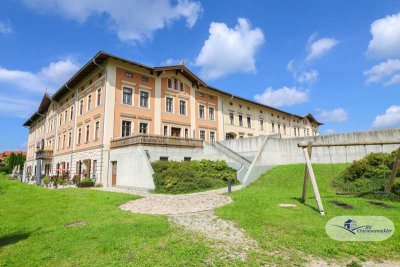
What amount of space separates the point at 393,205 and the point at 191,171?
1106 centimetres

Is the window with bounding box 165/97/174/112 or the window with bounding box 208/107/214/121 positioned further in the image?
the window with bounding box 208/107/214/121

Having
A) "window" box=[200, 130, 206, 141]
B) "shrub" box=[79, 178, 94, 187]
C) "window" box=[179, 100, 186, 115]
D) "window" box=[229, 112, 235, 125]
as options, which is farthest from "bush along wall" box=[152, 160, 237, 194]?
"window" box=[229, 112, 235, 125]

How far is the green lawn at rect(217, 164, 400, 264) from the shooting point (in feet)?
16.0

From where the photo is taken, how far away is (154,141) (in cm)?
2042

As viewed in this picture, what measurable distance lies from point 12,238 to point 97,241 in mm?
2754

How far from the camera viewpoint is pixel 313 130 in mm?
56156

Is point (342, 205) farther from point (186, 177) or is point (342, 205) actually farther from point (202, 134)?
point (202, 134)

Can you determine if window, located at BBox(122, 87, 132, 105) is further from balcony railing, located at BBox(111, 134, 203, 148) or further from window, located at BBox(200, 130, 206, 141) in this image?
window, located at BBox(200, 130, 206, 141)

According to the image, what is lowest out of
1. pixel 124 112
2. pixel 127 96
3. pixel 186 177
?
pixel 186 177

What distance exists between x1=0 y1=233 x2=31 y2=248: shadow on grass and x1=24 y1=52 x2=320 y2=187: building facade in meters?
15.4

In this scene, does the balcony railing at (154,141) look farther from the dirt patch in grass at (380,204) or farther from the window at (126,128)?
the dirt patch in grass at (380,204)

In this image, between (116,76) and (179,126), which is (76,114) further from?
(179,126)

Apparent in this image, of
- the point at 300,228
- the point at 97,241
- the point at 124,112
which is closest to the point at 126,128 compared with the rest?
the point at 124,112

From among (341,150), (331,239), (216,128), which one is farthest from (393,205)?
(216,128)
